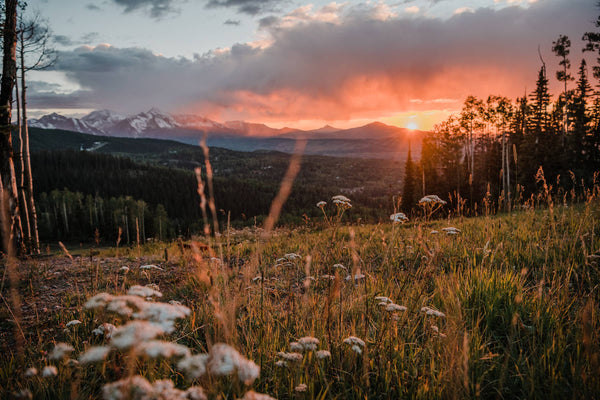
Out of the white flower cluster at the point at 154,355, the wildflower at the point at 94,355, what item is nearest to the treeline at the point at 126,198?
the white flower cluster at the point at 154,355

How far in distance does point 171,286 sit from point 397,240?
504 cm

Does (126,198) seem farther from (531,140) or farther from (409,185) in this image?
(531,140)

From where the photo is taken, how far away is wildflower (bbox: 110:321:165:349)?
3.75ft

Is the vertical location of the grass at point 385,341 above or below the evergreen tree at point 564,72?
below

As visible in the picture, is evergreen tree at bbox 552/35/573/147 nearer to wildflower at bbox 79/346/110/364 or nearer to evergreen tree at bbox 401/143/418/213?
evergreen tree at bbox 401/143/418/213

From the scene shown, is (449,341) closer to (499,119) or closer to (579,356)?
(579,356)

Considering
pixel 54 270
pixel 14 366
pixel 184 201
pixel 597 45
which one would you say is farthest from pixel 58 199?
pixel 597 45

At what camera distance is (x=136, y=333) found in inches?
46.6

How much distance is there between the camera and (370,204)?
142 meters

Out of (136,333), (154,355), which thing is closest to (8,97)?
(136,333)

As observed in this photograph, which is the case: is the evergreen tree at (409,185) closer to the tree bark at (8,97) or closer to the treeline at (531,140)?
the treeline at (531,140)

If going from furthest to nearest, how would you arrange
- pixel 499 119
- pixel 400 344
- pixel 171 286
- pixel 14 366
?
pixel 499 119, pixel 171 286, pixel 14 366, pixel 400 344

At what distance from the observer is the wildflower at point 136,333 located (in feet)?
3.75

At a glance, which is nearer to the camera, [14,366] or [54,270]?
[14,366]
